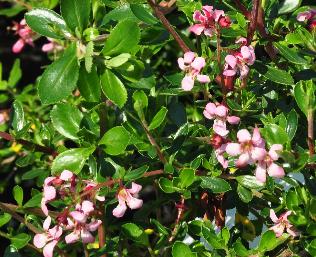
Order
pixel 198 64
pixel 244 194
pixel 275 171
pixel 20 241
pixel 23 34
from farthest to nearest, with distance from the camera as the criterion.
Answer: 1. pixel 23 34
2. pixel 20 241
3. pixel 244 194
4. pixel 198 64
5. pixel 275 171

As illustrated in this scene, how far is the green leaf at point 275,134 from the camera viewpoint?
1.04m

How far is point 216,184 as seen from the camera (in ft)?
3.92

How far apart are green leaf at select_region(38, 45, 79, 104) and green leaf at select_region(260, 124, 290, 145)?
333 millimetres

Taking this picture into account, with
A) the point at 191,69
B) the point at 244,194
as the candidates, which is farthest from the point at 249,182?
the point at 191,69

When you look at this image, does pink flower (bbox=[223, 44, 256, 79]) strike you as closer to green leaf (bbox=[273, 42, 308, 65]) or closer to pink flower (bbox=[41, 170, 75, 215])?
green leaf (bbox=[273, 42, 308, 65])

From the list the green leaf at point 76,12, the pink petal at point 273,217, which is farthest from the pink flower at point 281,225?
the green leaf at point 76,12

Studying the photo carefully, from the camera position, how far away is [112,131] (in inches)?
46.3

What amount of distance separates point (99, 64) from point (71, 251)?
688mm

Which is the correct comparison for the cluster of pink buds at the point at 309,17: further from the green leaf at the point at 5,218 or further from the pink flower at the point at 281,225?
the green leaf at the point at 5,218

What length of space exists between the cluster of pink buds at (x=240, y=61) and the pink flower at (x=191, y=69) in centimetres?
4

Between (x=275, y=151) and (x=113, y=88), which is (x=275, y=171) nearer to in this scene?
(x=275, y=151)

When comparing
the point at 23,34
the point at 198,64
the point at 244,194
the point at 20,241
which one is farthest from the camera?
the point at 23,34

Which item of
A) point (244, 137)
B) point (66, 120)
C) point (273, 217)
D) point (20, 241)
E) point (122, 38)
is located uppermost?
point (122, 38)

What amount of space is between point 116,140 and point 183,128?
130 mm
